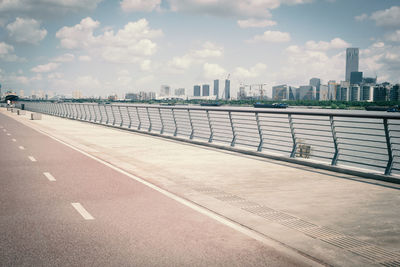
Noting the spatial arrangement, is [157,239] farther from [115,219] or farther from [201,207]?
[201,207]

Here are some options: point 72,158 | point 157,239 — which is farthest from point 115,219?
point 72,158

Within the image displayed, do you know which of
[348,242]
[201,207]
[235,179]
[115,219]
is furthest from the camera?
[235,179]

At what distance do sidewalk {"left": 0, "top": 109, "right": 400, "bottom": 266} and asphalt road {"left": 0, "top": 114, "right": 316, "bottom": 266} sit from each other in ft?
2.04

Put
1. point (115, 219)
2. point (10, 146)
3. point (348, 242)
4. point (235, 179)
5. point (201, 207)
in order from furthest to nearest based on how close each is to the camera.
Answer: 1. point (10, 146)
2. point (235, 179)
3. point (201, 207)
4. point (115, 219)
5. point (348, 242)

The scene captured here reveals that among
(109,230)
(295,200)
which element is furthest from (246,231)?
(295,200)

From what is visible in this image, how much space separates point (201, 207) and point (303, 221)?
190 cm

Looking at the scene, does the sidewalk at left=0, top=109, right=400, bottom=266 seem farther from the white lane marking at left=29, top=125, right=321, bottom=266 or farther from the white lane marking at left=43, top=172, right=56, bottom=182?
the white lane marking at left=43, top=172, right=56, bottom=182

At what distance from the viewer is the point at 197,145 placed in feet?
63.3

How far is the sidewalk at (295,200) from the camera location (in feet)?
18.4

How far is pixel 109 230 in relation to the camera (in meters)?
6.10

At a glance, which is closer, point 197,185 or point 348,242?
point 348,242

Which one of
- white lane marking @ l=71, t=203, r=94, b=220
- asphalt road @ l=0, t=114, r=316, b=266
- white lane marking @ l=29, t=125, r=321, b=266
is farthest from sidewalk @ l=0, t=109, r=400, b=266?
white lane marking @ l=71, t=203, r=94, b=220

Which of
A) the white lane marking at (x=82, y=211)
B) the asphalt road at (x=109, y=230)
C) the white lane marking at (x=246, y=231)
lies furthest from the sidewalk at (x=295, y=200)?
the white lane marking at (x=82, y=211)

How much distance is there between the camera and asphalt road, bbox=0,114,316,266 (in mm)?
4953
